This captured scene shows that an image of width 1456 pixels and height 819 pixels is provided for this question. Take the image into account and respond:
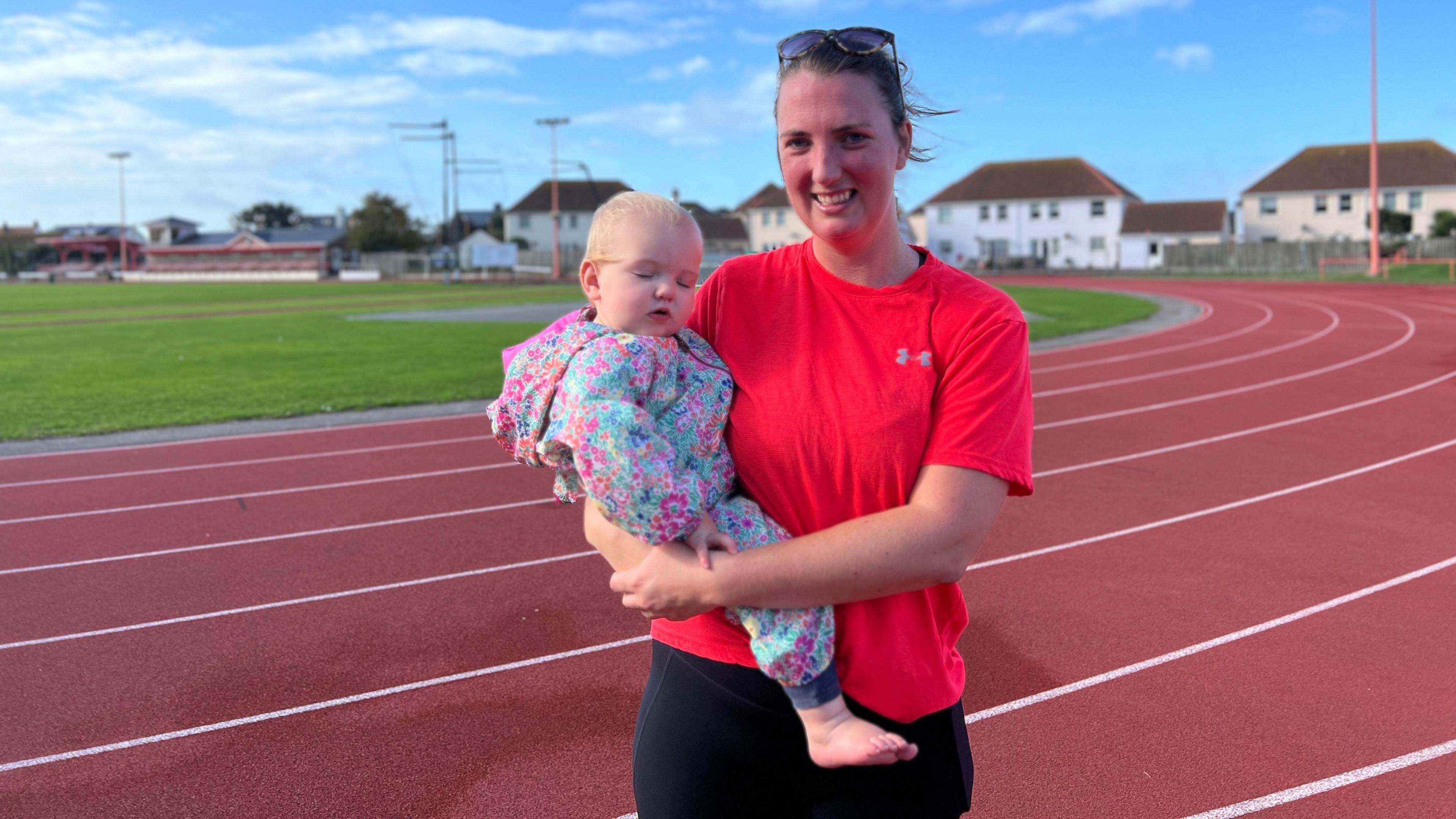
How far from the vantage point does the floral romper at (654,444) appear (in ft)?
5.03

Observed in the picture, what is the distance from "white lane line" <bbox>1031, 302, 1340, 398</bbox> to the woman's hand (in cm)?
930

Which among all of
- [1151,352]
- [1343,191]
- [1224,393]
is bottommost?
[1224,393]

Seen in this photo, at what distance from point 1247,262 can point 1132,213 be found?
14.4 m

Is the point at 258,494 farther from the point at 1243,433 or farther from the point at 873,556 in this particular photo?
the point at 1243,433

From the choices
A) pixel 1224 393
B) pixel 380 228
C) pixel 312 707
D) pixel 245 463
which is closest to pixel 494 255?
pixel 380 228

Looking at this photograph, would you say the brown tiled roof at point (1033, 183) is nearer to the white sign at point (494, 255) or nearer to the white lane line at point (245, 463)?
the white sign at point (494, 255)

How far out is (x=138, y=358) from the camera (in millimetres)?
17172

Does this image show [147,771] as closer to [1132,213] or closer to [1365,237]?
[1365,237]

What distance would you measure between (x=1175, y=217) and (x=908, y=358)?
64.8 meters

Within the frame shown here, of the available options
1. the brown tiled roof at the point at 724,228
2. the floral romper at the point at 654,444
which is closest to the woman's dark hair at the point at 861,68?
the floral romper at the point at 654,444

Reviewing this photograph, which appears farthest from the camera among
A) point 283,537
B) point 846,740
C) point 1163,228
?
Result: point 1163,228

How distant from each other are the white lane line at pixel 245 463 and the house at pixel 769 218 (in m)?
61.9

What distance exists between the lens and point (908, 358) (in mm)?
1577

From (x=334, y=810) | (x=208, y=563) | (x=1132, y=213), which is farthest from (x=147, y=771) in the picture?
(x=1132, y=213)
